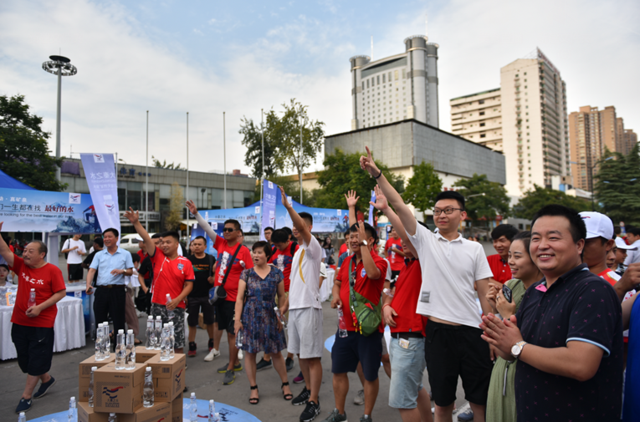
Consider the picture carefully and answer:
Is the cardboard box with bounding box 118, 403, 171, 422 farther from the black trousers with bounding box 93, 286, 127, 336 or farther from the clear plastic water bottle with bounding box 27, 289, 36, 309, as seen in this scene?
the black trousers with bounding box 93, 286, 127, 336

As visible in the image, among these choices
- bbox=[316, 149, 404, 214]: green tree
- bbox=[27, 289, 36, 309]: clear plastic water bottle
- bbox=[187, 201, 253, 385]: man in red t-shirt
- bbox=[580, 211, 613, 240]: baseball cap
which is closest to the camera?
bbox=[580, 211, 613, 240]: baseball cap

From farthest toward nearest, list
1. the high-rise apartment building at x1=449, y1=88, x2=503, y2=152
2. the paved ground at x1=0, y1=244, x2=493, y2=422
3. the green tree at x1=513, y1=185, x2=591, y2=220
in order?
the high-rise apartment building at x1=449, y1=88, x2=503, y2=152
the green tree at x1=513, y1=185, x2=591, y2=220
the paved ground at x1=0, y1=244, x2=493, y2=422

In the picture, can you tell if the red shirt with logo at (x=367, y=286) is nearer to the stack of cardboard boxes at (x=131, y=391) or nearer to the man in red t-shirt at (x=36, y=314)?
the stack of cardboard boxes at (x=131, y=391)

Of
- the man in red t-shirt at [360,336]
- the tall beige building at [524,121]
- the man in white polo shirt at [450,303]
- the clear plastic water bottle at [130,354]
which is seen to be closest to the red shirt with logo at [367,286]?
the man in red t-shirt at [360,336]

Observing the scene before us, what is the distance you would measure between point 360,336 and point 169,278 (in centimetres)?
301

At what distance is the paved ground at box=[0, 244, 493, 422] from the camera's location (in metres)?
4.09

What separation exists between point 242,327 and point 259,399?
2.84 feet

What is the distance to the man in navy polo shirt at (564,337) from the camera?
1.46 m

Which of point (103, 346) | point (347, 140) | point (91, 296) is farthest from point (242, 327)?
point (347, 140)

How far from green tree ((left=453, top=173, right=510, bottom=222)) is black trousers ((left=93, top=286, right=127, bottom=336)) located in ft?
152

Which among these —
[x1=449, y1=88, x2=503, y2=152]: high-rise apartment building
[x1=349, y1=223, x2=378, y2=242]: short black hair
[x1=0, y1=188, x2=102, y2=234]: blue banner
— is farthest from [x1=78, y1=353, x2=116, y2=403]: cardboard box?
[x1=449, y1=88, x2=503, y2=152]: high-rise apartment building

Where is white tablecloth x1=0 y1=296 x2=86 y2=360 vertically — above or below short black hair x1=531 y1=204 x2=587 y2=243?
below

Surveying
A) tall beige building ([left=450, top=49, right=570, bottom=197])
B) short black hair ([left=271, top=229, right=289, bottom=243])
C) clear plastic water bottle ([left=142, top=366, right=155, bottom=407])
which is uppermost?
tall beige building ([left=450, top=49, right=570, bottom=197])

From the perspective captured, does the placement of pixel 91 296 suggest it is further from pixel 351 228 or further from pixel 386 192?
pixel 386 192
